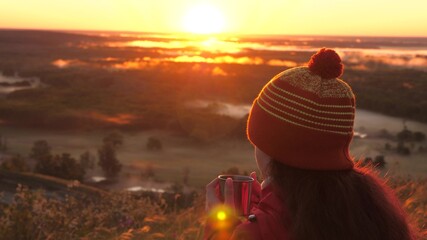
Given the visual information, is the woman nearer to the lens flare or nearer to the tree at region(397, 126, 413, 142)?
the lens flare

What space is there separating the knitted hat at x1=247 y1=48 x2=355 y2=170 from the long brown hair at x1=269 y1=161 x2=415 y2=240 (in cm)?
5

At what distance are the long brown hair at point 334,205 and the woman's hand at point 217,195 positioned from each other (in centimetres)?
21

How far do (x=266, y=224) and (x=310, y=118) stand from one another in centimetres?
41

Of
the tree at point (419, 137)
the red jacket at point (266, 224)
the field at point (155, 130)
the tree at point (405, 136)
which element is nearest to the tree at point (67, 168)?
the field at point (155, 130)

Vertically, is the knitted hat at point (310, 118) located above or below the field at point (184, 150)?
below

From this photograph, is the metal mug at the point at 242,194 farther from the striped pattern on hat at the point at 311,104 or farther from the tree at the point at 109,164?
the tree at the point at 109,164

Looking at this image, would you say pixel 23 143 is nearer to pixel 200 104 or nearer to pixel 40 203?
pixel 200 104

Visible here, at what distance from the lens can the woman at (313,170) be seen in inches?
73.1

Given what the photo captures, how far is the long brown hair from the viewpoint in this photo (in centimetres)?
185

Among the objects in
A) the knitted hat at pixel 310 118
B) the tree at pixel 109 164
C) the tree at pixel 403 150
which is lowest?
the knitted hat at pixel 310 118

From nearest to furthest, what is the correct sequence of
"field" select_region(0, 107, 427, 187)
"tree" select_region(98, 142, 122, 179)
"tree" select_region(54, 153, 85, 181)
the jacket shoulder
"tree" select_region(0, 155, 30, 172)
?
the jacket shoulder
"tree" select_region(0, 155, 30, 172)
"tree" select_region(54, 153, 85, 181)
"tree" select_region(98, 142, 122, 179)
"field" select_region(0, 107, 427, 187)

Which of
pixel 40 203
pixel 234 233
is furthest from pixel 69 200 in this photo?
pixel 234 233

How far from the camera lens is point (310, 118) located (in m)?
1.88

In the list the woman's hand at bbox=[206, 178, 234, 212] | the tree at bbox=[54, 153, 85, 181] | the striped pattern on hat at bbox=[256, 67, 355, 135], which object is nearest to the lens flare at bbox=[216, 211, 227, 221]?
the woman's hand at bbox=[206, 178, 234, 212]
